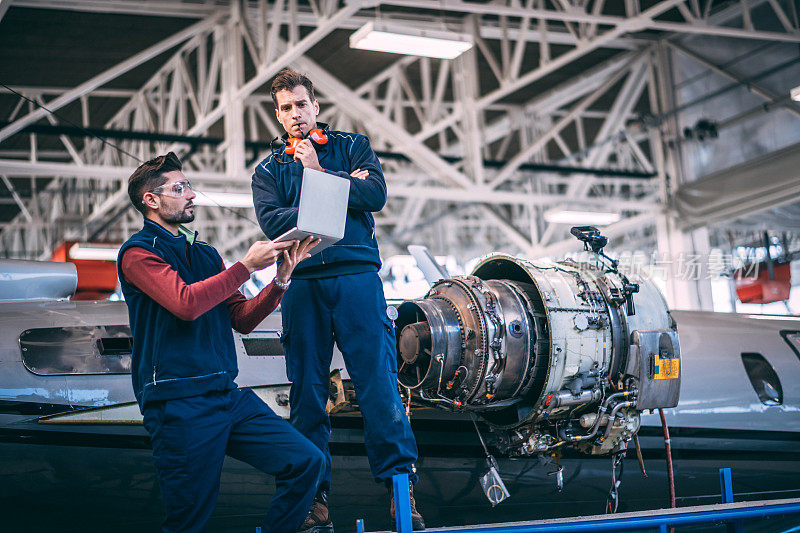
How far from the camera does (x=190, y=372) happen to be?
3.52 meters

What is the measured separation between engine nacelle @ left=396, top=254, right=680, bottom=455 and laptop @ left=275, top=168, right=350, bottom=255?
130 cm

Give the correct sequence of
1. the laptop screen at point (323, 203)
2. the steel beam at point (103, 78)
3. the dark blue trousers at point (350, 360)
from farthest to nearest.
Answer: the steel beam at point (103, 78), the dark blue trousers at point (350, 360), the laptop screen at point (323, 203)

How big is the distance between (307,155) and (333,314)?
840 millimetres

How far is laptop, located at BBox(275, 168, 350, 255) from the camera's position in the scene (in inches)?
141

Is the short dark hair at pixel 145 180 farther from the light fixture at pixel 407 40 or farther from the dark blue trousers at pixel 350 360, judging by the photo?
the light fixture at pixel 407 40

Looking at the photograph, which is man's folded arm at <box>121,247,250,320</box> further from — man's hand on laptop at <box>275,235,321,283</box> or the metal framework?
the metal framework

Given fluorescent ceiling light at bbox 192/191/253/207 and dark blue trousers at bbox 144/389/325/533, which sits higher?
fluorescent ceiling light at bbox 192/191/253/207

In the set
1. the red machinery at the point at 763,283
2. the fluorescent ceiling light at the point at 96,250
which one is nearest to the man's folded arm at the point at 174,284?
the red machinery at the point at 763,283

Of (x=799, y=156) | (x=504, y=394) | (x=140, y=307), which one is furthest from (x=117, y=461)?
(x=799, y=156)

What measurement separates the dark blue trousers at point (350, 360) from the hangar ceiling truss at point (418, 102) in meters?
6.80

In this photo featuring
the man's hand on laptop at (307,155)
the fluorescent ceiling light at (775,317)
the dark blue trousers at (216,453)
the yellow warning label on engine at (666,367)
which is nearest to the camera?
the dark blue trousers at (216,453)

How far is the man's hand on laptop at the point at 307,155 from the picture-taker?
394cm

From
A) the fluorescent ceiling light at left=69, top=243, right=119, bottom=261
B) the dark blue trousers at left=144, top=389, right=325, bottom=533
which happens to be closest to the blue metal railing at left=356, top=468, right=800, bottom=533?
the dark blue trousers at left=144, top=389, right=325, bottom=533

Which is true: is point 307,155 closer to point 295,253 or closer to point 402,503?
point 295,253
